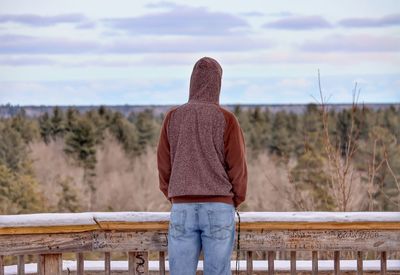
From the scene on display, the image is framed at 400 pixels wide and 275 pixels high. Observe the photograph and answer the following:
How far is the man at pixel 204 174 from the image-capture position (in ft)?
15.3

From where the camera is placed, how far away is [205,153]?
4.66 metres

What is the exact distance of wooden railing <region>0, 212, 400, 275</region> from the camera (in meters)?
4.92

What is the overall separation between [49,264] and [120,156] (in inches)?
2000

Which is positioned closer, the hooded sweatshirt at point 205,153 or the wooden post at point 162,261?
the hooded sweatshirt at point 205,153

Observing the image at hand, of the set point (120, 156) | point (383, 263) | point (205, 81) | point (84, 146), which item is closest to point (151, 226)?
point (205, 81)

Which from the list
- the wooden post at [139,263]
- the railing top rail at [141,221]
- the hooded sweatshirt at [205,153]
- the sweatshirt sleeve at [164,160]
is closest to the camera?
the hooded sweatshirt at [205,153]

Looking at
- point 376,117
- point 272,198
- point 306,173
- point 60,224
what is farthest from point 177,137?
point 376,117

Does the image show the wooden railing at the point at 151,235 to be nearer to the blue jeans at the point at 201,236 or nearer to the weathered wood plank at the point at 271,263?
the weathered wood plank at the point at 271,263

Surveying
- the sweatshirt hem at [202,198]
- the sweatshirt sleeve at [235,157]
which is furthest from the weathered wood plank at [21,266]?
the sweatshirt sleeve at [235,157]

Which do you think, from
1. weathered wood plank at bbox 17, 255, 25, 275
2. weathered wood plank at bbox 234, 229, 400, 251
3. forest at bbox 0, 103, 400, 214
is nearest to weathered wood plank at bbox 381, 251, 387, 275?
weathered wood plank at bbox 234, 229, 400, 251

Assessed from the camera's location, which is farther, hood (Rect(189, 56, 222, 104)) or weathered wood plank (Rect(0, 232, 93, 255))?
weathered wood plank (Rect(0, 232, 93, 255))

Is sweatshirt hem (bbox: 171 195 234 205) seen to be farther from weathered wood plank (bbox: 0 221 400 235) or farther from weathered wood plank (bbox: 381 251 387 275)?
weathered wood plank (bbox: 381 251 387 275)

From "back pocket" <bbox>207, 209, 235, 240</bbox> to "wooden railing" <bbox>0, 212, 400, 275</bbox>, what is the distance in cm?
24

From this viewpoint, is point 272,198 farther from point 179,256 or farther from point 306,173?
point 179,256
